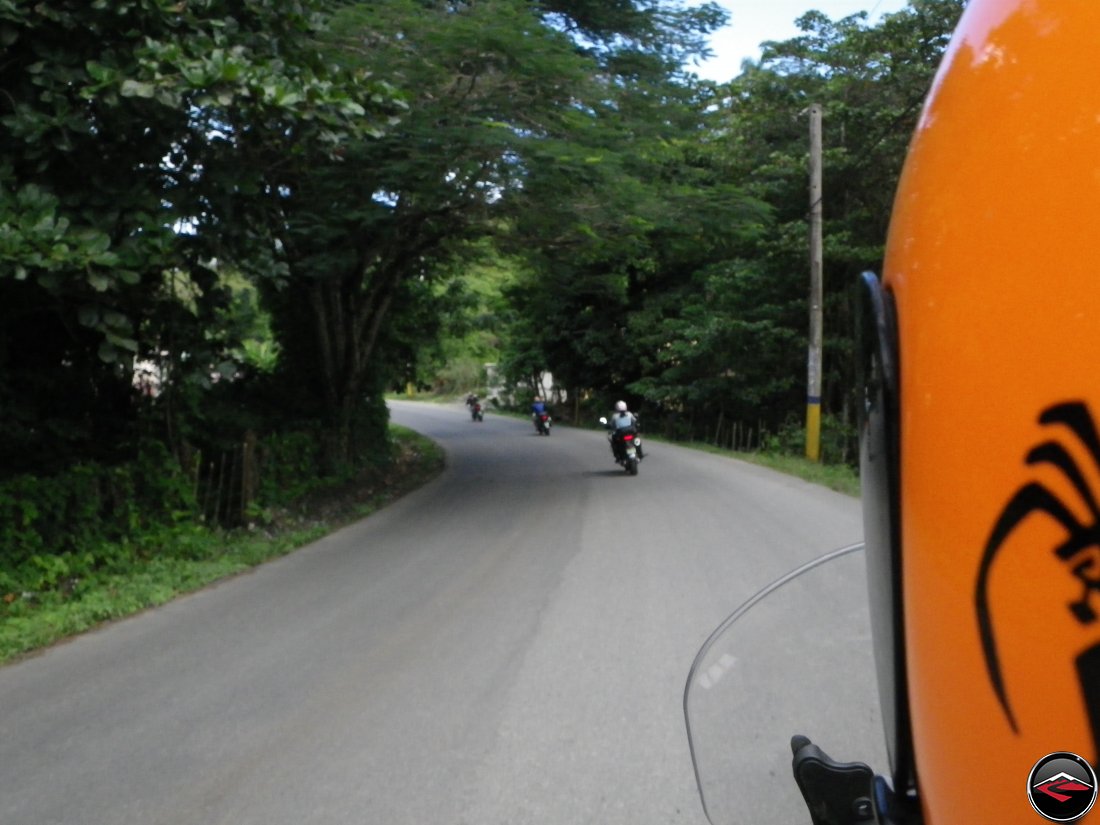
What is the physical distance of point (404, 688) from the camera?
6000 mm

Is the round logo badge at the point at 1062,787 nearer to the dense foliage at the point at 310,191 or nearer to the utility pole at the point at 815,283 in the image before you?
the dense foliage at the point at 310,191

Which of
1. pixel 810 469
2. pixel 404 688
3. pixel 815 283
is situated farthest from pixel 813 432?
pixel 404 688

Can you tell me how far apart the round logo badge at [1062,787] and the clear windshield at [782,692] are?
717 millimetres

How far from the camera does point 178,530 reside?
35.4ft

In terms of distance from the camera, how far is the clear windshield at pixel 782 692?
1.91 m

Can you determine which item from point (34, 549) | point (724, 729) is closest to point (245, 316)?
point (34, 549)

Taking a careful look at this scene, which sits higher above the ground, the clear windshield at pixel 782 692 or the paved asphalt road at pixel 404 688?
the clear windshield at pixel 782 692

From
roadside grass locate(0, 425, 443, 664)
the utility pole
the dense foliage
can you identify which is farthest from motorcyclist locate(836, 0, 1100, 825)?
the utility pole

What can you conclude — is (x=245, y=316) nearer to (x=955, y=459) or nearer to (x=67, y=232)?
(x=67, y=232)

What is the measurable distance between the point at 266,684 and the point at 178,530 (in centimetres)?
507

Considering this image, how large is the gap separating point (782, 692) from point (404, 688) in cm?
430

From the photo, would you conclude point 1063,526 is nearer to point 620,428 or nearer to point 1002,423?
point 1002,423

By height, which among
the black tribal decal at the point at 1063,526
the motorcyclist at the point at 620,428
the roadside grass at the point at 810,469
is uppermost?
the black tribal decal at the point at 1063,526

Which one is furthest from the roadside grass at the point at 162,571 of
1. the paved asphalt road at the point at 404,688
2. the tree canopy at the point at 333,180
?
the tree canopy at the point at 333,180
